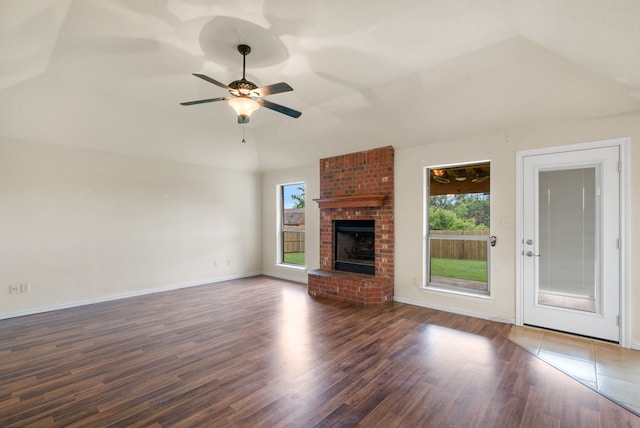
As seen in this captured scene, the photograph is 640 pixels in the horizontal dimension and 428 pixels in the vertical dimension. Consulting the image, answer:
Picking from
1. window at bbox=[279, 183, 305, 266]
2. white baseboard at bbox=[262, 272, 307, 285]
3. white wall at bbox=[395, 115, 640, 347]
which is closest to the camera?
white wall at bbox=[395, 115, 640, 347]

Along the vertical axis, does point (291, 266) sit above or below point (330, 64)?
below

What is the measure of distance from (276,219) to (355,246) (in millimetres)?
2219

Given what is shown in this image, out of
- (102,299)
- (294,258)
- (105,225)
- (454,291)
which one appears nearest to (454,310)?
(454,291)

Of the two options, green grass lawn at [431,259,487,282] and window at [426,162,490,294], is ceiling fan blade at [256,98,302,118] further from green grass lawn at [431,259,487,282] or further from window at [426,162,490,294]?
green grass lawn at [431,259,487,282]

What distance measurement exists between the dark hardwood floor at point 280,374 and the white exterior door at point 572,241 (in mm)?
738

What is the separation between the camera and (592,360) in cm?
280

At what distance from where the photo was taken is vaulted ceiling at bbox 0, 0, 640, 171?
229 cm

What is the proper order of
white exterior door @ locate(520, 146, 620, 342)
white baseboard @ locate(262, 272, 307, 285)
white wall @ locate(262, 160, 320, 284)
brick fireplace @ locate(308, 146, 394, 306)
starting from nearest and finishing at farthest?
1. white exterior door @ locate(520, 146, 620, 342)
2. brick fireplace @ locate(308, 146, 394, 306)
3. white wall @ locate(262, 160, 320, 284)
4. white baseboard @ locate(262, 272, 307, 285)

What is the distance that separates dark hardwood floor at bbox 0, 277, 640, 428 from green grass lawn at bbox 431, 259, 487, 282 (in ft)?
7.46

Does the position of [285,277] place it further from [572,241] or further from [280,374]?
[572,241]

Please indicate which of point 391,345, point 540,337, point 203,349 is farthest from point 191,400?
point 540,337

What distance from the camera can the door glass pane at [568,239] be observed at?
3336 mm

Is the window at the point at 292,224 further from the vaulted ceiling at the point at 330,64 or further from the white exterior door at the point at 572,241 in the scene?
the white exterior door at the point at 572,241

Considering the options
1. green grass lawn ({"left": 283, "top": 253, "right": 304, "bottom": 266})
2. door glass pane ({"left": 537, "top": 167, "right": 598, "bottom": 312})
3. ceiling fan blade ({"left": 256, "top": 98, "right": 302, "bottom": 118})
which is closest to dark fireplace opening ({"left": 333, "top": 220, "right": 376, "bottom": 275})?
green grass lawn ({"left": 283, "top": 253, "right": 304, "bottom": 266})
